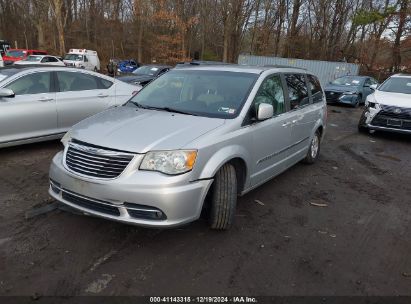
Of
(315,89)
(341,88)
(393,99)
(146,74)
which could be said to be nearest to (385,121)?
(393,99)

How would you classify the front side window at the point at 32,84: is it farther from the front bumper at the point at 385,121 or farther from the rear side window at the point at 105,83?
the front bumper at the point at 385,121

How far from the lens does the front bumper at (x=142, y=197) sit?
10.6ft

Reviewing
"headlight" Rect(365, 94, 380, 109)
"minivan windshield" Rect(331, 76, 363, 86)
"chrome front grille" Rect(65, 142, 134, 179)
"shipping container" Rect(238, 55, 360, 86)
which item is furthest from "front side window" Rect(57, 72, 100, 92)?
"shipping container" Rect(238, 55, 360, 86)

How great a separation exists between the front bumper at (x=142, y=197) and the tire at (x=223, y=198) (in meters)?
0.24

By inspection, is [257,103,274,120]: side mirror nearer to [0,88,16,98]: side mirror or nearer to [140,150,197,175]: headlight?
[140,150,197,175]: headlight

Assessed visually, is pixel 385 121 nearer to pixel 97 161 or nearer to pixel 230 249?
pixel 230 249

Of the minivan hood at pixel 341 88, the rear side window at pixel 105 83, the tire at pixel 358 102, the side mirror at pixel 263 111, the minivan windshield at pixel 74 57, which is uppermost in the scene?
the side mirror at pixel 263 111

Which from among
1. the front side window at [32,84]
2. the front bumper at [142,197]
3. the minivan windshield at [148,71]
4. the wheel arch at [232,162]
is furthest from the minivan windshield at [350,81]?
the front bumper at [142,197]

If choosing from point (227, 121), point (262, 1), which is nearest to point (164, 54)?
point (262, 1)

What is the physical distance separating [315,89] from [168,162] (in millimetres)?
3928

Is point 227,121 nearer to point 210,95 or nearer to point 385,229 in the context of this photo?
point 210,95

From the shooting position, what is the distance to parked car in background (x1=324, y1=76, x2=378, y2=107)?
53.6 feet

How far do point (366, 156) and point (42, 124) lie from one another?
20.4 ft

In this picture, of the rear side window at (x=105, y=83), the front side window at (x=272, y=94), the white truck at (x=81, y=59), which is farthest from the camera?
the white truck at (x=81, y=59)
